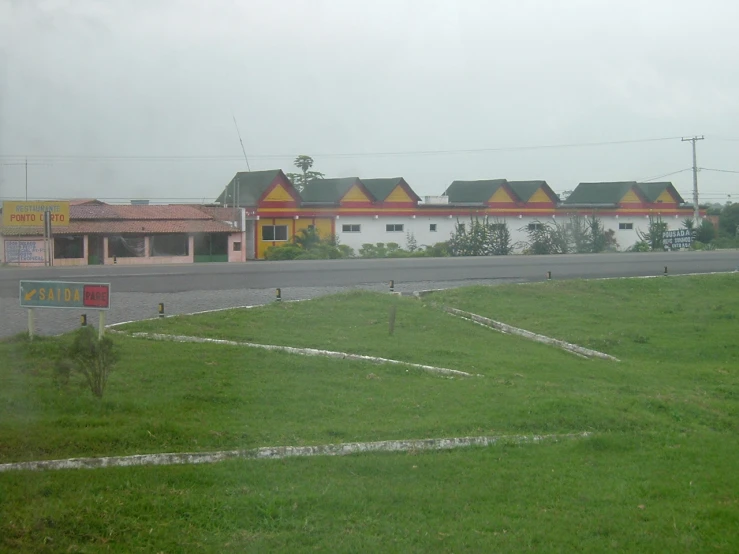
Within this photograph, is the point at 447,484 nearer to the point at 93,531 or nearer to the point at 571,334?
the point at 93,531

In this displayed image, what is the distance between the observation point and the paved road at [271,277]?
17.3m

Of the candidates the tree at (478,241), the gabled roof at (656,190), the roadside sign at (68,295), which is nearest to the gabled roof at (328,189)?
the tree at (478,241)

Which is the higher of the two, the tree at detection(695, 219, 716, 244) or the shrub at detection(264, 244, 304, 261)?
the tree at detection(695, 219, 716, 244)

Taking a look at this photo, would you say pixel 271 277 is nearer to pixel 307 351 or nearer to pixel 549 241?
pixel 307 351

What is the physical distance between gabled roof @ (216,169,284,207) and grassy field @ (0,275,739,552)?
18.0m

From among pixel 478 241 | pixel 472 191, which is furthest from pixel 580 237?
pixel 472 191

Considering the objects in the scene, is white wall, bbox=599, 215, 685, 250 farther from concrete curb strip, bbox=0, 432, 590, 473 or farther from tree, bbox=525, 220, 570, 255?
concrete curb strip, bbox=0, 432, 590, 473

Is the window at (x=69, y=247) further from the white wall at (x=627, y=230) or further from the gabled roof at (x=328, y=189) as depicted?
the white wall at (x=627, y=230)

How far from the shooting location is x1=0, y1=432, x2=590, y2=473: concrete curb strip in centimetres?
639

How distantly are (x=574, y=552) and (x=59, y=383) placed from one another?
Answer: 5881 mm

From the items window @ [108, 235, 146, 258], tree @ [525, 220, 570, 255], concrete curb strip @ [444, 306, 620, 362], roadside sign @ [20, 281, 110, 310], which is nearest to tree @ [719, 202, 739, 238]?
tree @ [525, 220, 570, 255]

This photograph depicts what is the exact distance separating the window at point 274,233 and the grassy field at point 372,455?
2717 centimetres

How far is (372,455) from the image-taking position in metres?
7.08

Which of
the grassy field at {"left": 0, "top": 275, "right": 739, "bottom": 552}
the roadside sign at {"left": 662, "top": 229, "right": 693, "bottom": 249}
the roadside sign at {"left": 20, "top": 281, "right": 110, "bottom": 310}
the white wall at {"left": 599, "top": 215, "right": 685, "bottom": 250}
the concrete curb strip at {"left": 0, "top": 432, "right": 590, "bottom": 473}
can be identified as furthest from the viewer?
the white wall at {"left": 599, "top": 215, "right": 685, "bottom": 250}
